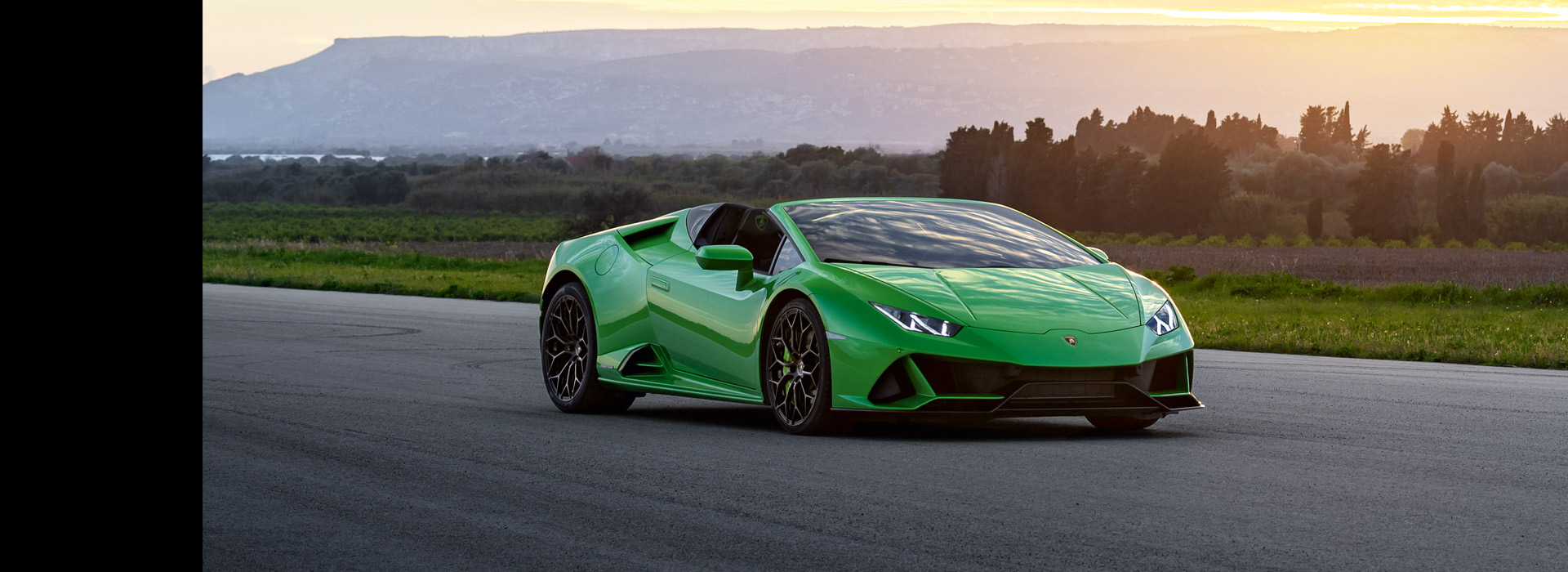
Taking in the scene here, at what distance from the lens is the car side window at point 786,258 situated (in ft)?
30.4

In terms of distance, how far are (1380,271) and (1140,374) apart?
5376 cm

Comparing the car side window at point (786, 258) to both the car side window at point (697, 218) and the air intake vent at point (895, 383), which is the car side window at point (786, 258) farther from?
the air intake vent at point (895, 383)

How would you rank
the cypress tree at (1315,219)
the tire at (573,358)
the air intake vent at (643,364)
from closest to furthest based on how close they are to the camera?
the air intake vent at (643,364) → the tire at (573,358) → the cypress tree at (1315,219)

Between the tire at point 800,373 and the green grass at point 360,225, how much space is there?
70.8 m

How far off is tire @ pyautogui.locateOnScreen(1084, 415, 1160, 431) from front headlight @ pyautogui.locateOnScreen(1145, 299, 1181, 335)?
2.11 feet

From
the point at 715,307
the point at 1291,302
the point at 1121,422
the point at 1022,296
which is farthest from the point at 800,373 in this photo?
the point at 1291,302

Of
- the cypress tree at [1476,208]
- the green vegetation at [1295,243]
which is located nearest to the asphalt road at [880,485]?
the green vegetation at [1295,243]

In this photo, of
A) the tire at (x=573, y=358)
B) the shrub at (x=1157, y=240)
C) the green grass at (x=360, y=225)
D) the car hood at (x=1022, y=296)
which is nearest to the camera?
the car hood at (x=1022, y=296)

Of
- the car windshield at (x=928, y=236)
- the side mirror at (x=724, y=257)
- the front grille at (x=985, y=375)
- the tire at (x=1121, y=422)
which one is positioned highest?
the car windshield at (x=928, y=236)

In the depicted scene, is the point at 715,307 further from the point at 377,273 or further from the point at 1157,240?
the point at 1157,240

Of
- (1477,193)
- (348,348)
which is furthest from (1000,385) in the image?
(1477,193)

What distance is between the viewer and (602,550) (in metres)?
5.74

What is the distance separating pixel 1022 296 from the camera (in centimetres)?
870
